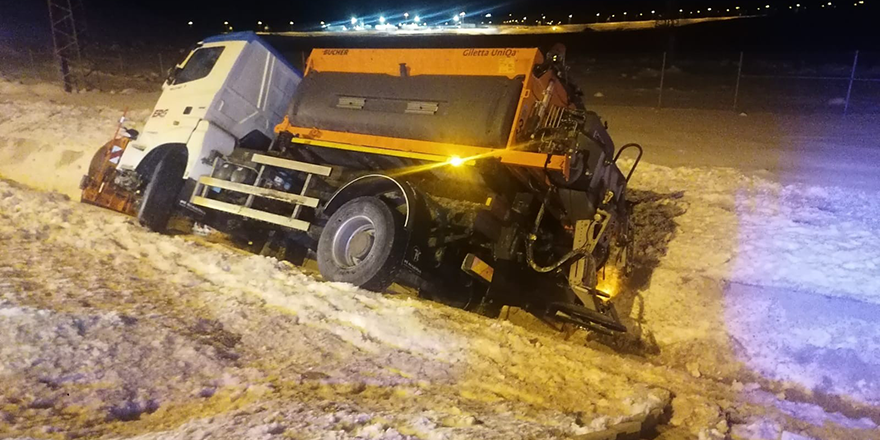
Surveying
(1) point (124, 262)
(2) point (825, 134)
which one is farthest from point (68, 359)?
(2) point (825, 134)

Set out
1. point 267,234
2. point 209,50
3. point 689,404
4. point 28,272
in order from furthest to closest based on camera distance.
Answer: point 209,50 < point 267,234 < point 28,272 < point 689,404

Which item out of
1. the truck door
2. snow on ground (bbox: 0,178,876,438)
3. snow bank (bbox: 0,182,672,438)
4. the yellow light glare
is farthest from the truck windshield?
the yellow light glare

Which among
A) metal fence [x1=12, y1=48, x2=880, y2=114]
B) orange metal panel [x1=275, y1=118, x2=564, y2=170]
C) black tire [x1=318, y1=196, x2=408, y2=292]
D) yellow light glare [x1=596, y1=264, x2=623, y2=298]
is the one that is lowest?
black tire [x1=318, y1=196, x2=408, y2=292]

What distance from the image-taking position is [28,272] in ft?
17.3

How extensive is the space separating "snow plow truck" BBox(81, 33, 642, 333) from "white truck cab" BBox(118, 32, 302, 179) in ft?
0.21

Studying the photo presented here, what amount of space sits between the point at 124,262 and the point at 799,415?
19.4ft

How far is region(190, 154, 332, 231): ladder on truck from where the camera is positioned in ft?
23.5

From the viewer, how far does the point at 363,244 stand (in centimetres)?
646

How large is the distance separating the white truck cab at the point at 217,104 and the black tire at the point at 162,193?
0.91ft

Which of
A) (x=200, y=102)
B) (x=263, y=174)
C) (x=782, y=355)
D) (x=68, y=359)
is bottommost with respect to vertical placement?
(x=68, y=359)

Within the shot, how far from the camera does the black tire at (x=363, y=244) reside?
5.98 metres

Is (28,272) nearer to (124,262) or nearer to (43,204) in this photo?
(124,262)

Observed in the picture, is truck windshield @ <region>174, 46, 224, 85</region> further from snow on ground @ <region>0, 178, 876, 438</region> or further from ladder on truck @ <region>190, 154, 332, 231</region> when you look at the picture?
snow on ground @ <region>0, 178, 876, 438</region>

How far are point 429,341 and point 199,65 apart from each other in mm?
6208
